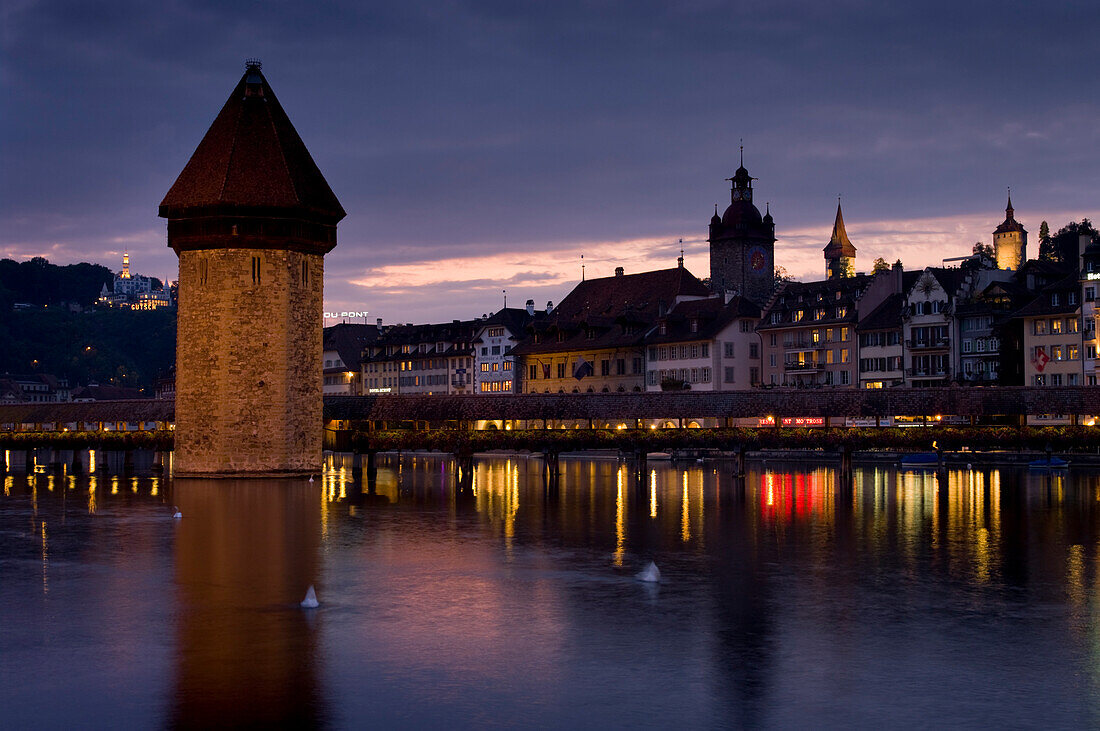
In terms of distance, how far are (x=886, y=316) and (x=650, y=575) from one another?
223 ft

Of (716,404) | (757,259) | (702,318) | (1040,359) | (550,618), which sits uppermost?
(757,259)

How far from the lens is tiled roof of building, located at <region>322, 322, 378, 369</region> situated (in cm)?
13088

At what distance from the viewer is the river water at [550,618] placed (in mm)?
14672

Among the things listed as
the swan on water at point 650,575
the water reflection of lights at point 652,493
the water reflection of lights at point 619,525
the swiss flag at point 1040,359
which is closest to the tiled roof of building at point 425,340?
the water reflection of lights at point 652,493

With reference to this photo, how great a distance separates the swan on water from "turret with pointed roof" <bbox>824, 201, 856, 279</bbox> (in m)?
134

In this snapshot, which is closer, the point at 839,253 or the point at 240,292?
the point at 240,292

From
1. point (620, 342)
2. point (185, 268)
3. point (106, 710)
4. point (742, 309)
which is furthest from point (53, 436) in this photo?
point (106, 710)

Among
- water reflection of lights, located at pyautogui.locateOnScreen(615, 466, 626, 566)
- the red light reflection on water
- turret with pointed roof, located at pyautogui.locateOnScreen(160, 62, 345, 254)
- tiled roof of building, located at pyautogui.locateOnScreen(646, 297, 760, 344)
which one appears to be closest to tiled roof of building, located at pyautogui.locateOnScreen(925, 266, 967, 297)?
tiled roof of building, located at pyautogui.locateOnScreen(646, 297, 760, 344)

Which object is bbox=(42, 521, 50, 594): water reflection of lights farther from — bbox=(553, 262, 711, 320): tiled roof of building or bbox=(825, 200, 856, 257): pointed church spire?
bbox=(825, 200, 856, 257): pointed church spire

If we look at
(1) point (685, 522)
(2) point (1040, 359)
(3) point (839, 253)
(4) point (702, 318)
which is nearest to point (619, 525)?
(1) point (685, 522)

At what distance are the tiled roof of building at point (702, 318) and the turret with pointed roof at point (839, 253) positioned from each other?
60914 mm

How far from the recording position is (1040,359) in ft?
253

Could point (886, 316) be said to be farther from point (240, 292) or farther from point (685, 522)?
point (685, 522)

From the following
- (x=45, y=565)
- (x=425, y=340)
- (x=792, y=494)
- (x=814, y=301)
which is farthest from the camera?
(x=425, y=340)
